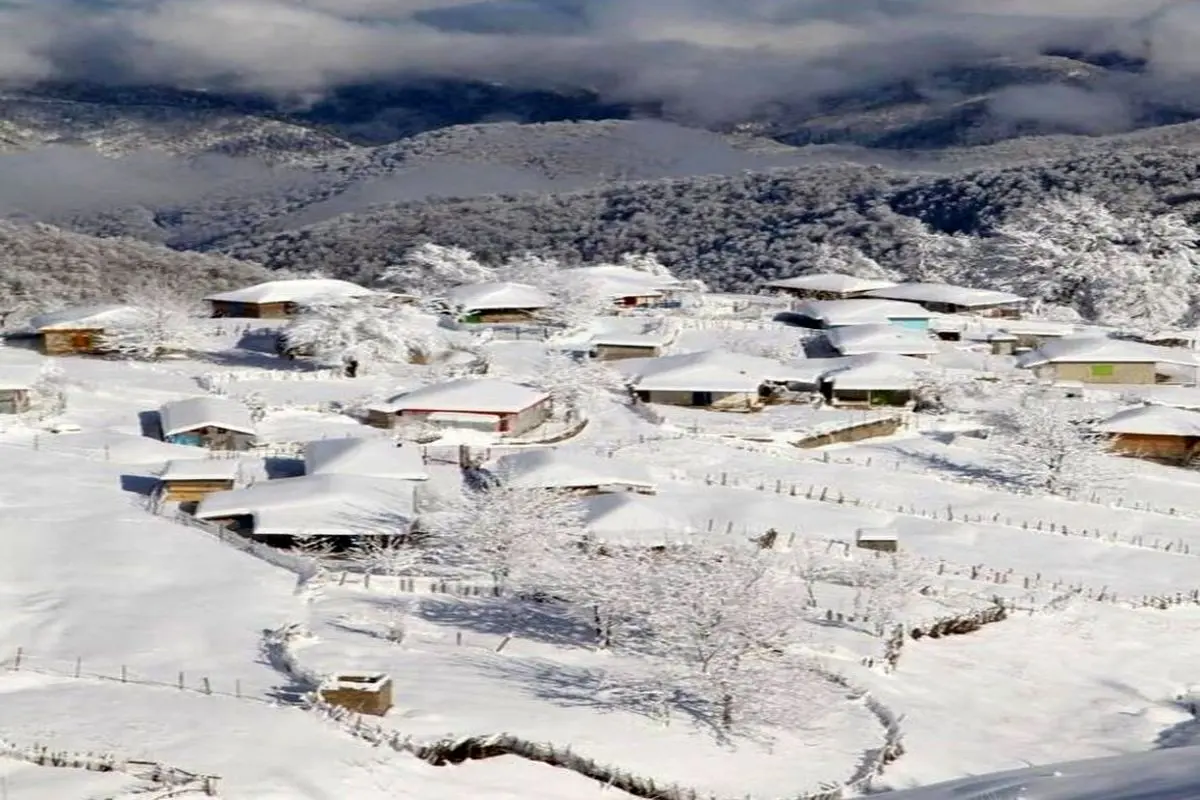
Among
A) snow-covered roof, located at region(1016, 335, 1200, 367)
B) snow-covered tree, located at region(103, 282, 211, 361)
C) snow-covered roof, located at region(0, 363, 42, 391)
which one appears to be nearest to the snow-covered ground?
snow-covered roof, located at region(0, 363, 42, 391)

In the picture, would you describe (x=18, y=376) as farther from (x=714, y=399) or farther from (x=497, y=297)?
(x=497, y=297)

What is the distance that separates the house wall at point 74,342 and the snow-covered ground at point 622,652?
1073 centimetres

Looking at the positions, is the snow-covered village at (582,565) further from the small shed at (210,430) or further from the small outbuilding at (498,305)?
the small outbuilding at (498,305)

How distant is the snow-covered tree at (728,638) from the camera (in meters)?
27.2

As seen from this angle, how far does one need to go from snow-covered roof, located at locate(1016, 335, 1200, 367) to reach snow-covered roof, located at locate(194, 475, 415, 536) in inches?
1432

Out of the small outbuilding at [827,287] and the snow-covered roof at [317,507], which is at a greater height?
the small outbuilding at [827,287]

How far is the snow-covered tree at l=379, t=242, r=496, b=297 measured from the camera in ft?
318

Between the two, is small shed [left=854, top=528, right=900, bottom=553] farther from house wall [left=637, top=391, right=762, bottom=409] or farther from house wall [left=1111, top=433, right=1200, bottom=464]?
house wall [left=637, top=391, right=762, bottom=409]

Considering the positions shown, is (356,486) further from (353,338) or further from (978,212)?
(978,212)

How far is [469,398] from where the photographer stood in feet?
168

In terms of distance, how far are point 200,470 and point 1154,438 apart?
3361 cm

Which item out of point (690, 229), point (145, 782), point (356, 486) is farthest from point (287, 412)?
point (690, 229)

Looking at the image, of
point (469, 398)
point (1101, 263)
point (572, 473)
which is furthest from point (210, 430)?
point (1101, 263)

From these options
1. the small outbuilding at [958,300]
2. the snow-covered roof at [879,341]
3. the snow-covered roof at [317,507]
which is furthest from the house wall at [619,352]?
the snow-covered roof at [317,507]
